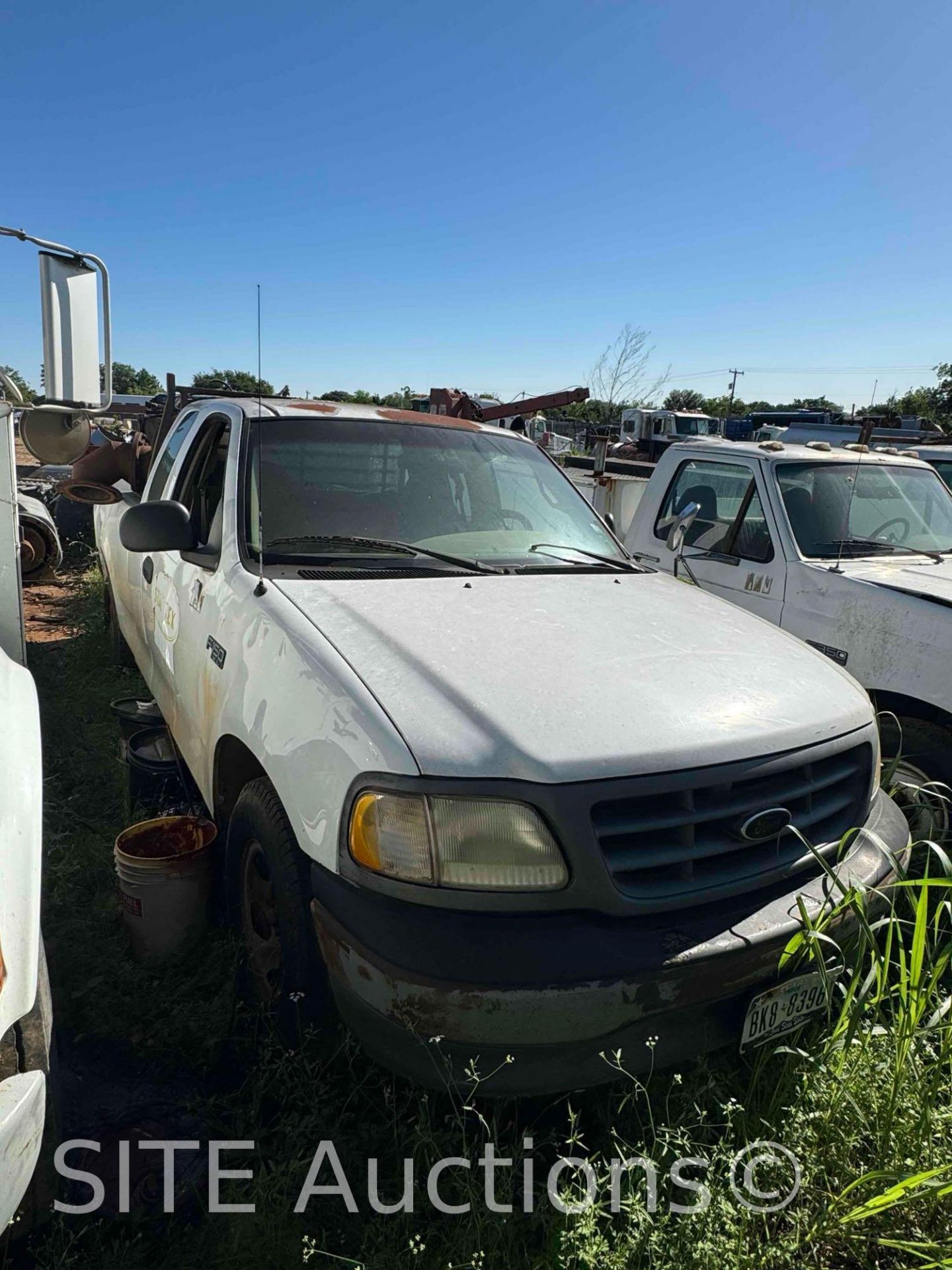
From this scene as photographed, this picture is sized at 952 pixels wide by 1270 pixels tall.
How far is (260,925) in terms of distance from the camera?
259cm

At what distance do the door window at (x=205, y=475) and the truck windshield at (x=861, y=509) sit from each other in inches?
118

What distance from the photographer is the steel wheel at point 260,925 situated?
244cm

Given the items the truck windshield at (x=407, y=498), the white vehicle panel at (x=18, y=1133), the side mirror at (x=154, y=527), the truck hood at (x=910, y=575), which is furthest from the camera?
the truck hood at (x=910, y=575)

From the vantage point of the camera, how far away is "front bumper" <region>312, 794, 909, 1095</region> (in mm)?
1780

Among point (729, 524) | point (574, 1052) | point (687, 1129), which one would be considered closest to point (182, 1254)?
point (574, 1052)

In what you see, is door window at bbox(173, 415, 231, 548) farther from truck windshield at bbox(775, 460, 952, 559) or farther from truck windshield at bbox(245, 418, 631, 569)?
truck windshield at bbox(775, 460, 952, 559)

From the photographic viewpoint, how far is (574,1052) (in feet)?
6.05

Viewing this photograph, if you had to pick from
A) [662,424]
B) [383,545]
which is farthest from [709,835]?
[662,424]

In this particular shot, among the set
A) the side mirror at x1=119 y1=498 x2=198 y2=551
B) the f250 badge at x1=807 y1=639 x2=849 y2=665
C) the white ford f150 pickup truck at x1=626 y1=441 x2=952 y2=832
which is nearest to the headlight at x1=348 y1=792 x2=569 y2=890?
the side mirror at x1=119 y1=498 x2=198 y2=551

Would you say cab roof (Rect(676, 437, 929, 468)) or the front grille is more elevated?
cab roof (Rect(676, 437, 929, 468))

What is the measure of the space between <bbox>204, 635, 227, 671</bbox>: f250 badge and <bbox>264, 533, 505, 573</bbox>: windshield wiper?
0.40 m

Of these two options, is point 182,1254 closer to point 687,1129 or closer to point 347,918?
point 347,918

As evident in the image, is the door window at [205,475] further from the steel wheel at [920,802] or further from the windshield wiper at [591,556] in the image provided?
the steel wheel at [920,802]

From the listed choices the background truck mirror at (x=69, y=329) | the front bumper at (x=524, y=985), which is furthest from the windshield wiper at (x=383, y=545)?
the front bumper at (x=524, y=985)
